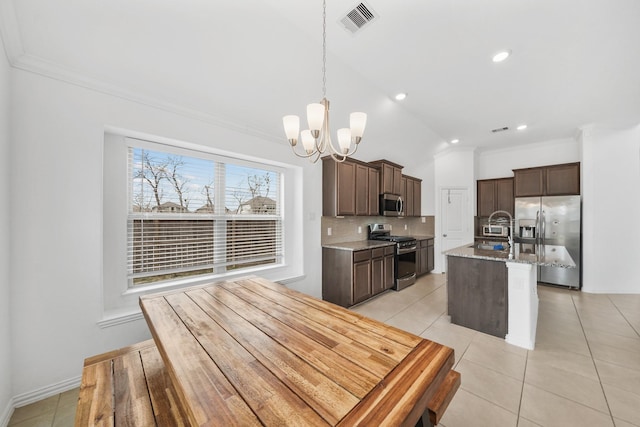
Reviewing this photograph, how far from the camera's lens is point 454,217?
18.1 feet

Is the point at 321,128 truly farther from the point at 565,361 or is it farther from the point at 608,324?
the point at 608,324

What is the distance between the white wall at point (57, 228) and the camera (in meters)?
1.62

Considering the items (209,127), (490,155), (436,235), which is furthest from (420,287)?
(209,127)

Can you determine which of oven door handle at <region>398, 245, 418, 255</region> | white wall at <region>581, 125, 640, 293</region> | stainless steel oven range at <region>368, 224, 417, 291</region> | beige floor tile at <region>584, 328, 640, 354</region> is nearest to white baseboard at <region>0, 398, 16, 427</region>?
stainless steel oven range at <region>368, 224, 417, 291</region>

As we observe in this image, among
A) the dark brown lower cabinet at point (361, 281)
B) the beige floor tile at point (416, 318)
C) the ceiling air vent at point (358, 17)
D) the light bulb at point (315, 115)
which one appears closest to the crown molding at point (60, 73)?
the light bulb at point (315, 115)

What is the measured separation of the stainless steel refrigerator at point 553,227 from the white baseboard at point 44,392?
6.22 meters

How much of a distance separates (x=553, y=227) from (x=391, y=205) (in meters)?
3.02

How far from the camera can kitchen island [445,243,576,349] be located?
2381 mm

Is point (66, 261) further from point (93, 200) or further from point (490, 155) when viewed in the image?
point (490, 155)

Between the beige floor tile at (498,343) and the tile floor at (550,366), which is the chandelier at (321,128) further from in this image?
the beige floor tile at (498,343)

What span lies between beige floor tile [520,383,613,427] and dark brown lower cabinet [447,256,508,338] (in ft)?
2.90

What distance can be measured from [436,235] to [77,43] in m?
6.26

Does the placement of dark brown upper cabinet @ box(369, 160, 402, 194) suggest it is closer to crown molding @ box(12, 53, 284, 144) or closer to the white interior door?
the white interior door

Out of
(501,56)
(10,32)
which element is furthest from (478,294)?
(10,32)
